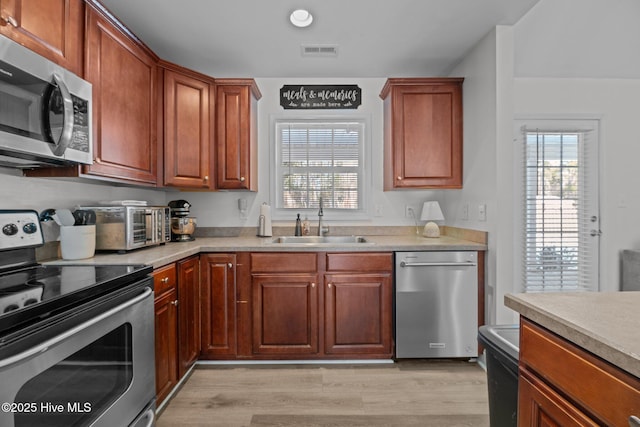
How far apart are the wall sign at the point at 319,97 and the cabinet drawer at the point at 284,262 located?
148 cm

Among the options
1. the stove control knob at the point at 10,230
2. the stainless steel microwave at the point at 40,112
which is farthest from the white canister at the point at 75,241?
the stainless steel microwave at the point at 40,112

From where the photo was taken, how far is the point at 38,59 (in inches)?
53.7

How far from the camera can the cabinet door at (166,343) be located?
184 centimetres

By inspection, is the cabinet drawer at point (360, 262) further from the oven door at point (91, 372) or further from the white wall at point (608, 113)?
the white wall at point (608, 113)

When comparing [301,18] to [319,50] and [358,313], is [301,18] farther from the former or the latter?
[358,313]

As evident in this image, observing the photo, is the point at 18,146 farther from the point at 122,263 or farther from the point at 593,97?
the point at 593,97

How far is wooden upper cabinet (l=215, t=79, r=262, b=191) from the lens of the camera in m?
2.81

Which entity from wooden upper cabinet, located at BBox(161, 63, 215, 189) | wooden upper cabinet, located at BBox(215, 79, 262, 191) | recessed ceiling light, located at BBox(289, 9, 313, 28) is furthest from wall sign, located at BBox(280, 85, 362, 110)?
recessed ceiling light, located at BBox(289, 9, 313, 28)

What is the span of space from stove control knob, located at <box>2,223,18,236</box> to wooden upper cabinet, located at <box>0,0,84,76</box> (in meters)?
0.79

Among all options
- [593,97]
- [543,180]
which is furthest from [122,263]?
[593,97]

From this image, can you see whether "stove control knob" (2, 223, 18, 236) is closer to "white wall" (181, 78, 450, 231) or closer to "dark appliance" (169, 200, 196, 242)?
"dark appliance" (169, 200, 196, 242)

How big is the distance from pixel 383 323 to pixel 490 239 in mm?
981

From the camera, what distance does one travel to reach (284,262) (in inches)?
98.2

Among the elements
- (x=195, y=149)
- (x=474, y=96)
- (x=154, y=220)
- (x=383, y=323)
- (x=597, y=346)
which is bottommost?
(x=383, y=323)
